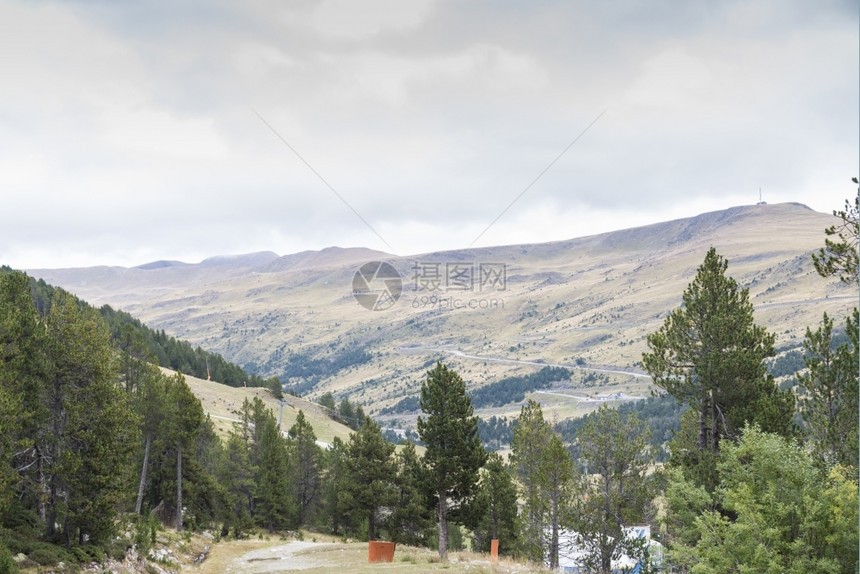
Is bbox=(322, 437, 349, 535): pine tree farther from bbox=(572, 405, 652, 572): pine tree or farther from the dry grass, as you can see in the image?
bbox=(572, 405, 652, 572): pine tree

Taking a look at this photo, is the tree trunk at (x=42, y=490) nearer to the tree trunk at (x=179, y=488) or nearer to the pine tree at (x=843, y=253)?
the tree trunk at (x=179, y=488)

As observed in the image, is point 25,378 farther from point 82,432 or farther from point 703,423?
point 703,423

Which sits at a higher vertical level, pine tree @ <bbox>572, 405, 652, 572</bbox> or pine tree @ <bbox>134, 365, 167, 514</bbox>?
pine tree @ <bbox>134, 365, 167, 514</bbox>

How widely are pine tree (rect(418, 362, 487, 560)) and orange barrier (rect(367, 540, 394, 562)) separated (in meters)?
5.26

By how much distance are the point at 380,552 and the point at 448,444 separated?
8556mm

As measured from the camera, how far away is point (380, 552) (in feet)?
107

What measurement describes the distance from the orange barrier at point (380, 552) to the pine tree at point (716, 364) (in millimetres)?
15425

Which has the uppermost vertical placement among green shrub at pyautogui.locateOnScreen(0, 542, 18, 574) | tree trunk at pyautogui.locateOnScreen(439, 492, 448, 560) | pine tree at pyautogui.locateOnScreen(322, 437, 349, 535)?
green shrub at pyautogui.locateOnScreen(0, 542, 18, 574)

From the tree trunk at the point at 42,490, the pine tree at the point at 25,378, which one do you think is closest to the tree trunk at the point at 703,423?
the tree trunk at the point at 42,490

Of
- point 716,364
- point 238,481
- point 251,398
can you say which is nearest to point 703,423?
point 716,364

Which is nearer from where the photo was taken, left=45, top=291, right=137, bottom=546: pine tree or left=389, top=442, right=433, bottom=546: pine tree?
A: left=45, top=291, right=137, bottom=546: pine tree

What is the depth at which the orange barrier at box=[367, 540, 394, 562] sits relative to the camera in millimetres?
32375

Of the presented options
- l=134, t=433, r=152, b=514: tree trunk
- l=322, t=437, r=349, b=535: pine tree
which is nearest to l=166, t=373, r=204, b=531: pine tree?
l=134, t=433, r=152, b=514: tree trunk

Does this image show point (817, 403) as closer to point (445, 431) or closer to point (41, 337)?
point (445, 431)
